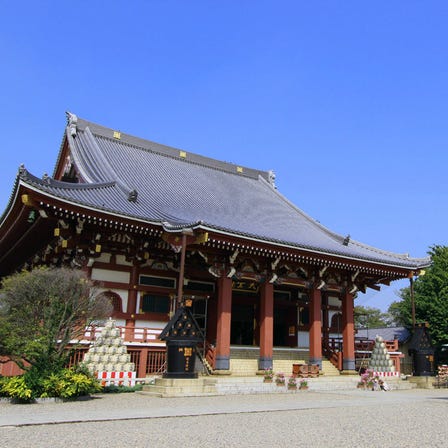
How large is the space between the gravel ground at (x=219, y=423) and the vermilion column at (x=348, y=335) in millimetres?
8257

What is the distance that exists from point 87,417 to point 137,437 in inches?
92.7

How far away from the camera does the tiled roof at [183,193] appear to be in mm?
17984

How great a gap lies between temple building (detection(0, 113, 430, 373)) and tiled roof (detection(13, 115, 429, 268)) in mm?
82

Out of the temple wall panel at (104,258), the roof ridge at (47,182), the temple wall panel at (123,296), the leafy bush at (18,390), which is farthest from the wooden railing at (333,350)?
the leafy bush at (18,390)

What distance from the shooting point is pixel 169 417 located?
31.5 feet

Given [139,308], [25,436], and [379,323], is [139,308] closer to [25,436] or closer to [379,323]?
[25,436]

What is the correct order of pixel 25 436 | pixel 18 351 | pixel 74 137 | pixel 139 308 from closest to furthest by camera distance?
pixel 25 436 → pixel 18 351 → pixel 139 308 → pixel 74 137

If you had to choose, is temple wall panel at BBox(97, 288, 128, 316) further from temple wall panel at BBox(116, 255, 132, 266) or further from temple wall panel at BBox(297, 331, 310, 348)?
temple wall panel at BBox(297, 331, 310, 348)

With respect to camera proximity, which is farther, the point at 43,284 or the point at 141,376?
the point at 141,376

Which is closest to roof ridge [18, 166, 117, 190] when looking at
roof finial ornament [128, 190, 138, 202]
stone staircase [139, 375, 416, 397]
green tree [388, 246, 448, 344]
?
roof finial ornament [128, 190, 138, 202]

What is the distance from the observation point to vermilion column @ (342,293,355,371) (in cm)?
2145

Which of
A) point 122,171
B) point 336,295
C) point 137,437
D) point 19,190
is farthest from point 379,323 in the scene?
point 137,437

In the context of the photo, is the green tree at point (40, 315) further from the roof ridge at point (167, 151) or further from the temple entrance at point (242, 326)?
the roof ridge at point (167, 151)

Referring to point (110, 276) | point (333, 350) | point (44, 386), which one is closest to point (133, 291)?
point (110, 276)
